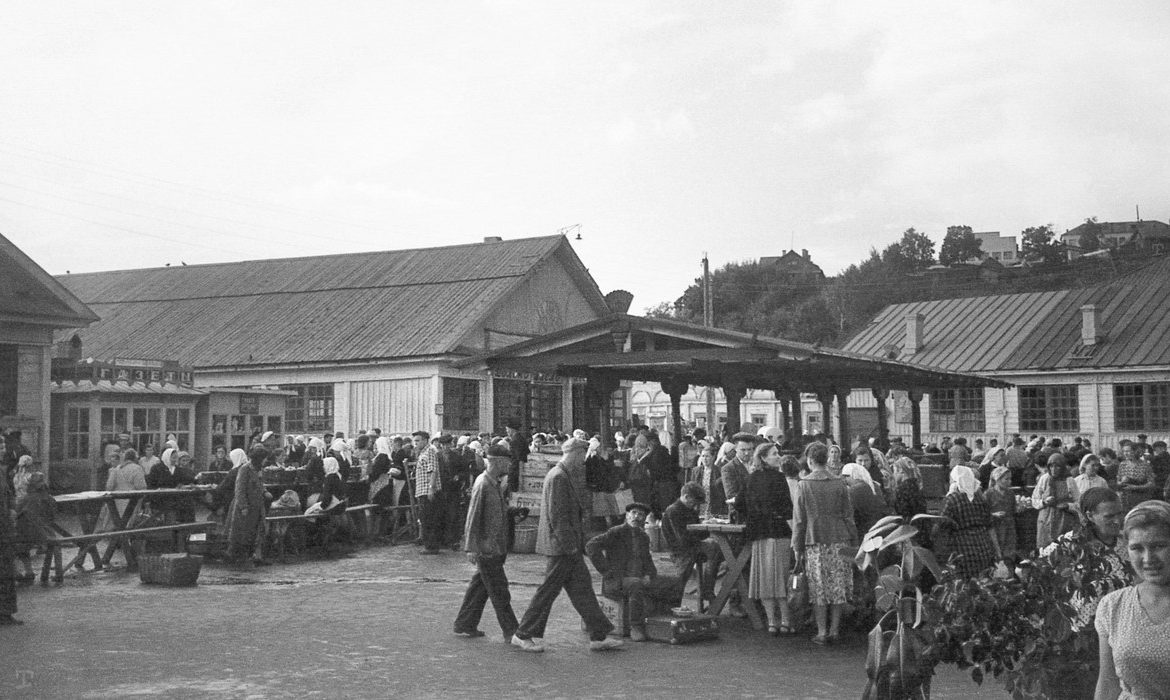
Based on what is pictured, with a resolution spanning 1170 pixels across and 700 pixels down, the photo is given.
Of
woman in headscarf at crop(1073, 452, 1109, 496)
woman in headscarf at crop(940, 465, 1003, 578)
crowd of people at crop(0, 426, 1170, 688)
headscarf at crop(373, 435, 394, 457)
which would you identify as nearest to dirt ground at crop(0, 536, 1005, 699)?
crowd of people at crop(0, 426, 1170, 688)

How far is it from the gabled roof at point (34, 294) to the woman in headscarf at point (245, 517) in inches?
377

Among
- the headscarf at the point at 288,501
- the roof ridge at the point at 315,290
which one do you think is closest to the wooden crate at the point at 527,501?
the headscarf at the point at 288,501

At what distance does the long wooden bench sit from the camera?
14953mm

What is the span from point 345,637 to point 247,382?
25191mm

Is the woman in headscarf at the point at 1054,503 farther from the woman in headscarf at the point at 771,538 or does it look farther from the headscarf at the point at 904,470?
the woman in headscarf at the point at 771,538

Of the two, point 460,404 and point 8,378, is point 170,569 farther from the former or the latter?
point 460,404

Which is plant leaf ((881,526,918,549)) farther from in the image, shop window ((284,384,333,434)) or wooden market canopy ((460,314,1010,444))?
shop window ((284,384,333,434))

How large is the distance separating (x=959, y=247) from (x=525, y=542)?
95381 mm

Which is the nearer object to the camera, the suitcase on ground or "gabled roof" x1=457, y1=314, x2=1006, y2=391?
the suitcase on ground

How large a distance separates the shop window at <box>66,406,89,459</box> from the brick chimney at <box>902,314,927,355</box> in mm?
25908

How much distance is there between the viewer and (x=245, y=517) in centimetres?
1705

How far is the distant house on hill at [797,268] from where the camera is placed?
3863 inches

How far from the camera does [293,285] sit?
40625mm

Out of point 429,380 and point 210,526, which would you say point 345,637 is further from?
point 429,380
